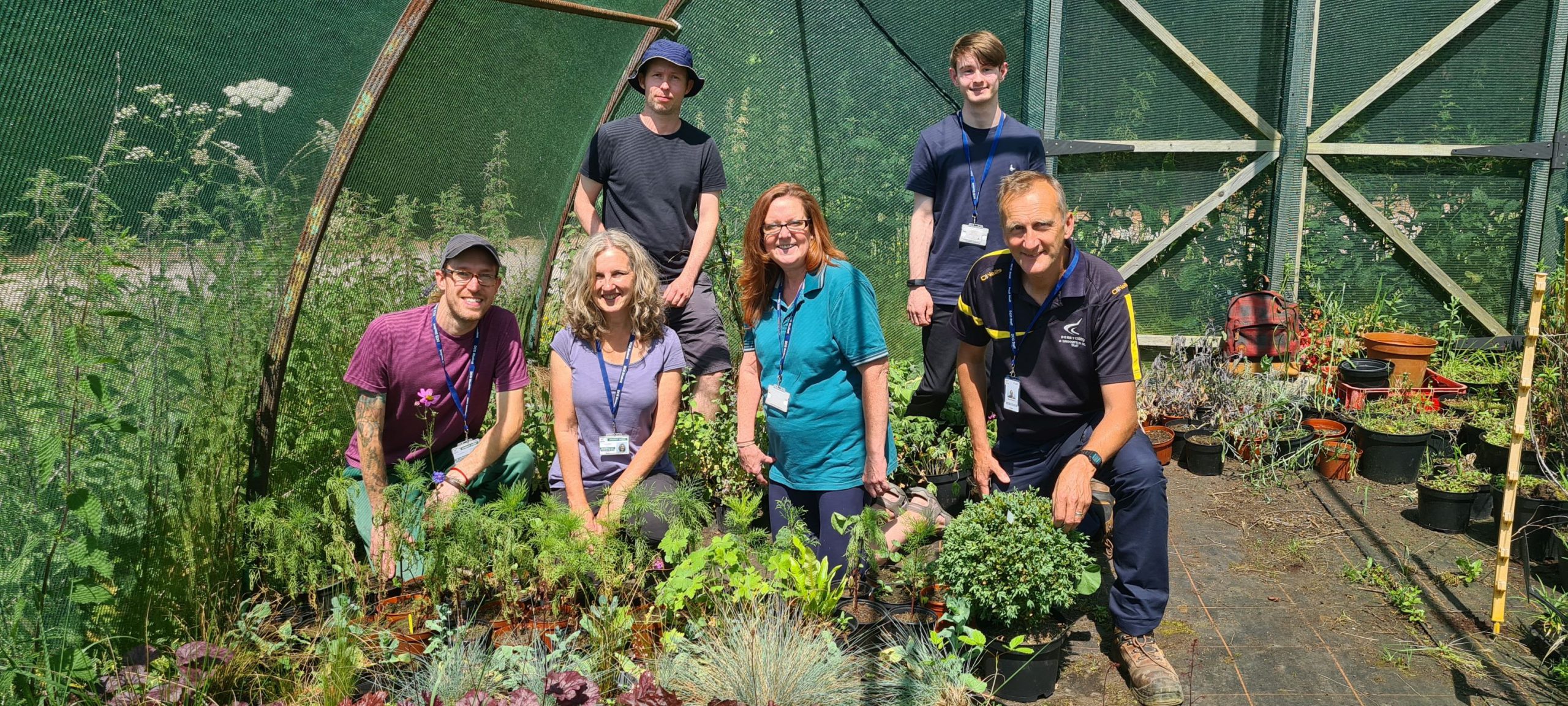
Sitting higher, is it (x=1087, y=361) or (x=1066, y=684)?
(x=1087, y=361)

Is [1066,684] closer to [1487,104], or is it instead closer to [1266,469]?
[1266,469]

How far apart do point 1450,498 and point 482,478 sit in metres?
4.15

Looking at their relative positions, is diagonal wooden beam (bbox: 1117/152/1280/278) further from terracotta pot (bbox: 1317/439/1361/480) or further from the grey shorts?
the grey shorts

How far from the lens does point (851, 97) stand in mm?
6332

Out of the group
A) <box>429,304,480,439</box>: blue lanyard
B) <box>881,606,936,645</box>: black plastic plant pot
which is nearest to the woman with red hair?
<box>881,606,936,645</box>: black plastic plant pot

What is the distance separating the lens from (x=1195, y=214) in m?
6.54

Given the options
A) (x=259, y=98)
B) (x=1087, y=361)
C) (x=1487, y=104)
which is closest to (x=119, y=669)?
(x=259, y=98)

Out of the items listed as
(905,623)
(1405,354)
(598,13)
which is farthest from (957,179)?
(1405,354)

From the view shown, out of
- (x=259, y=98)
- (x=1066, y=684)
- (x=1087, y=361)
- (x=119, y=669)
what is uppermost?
(x=259, y=98)

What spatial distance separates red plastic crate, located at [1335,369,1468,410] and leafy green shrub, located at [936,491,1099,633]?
3.50 meters

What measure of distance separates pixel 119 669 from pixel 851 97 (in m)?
4.82

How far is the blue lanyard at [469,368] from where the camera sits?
375cm

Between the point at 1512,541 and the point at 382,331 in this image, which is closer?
the point at 382,331

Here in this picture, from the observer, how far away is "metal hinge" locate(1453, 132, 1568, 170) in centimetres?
624
